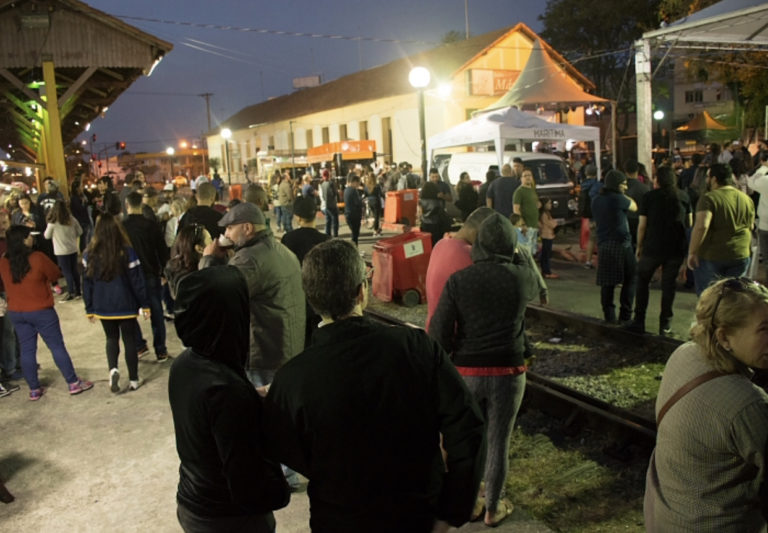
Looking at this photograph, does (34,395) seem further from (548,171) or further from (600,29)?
(600,29)

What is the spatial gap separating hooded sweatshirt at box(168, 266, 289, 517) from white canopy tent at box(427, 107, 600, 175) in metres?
14.6

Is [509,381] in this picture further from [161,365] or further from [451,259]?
[161,365]

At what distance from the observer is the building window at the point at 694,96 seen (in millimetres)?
59062

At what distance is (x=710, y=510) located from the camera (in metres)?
2.17

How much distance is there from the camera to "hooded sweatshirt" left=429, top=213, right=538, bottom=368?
3502 millimetres

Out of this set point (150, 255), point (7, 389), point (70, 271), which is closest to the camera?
point (7, 389)

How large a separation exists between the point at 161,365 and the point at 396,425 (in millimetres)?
6279

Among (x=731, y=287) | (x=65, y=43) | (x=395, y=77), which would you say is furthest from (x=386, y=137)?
(x=731, y=287)

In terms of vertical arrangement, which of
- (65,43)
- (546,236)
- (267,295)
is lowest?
(546,236)

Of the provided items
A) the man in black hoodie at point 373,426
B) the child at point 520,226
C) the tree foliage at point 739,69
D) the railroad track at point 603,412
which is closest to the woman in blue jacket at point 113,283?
the railroad track at point 603,412

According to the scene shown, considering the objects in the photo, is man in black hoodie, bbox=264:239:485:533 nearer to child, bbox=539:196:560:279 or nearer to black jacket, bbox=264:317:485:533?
black jacket, bbox=264:317:485:533

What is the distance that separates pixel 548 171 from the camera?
17.6m

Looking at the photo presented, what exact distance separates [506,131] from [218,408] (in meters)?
15.5

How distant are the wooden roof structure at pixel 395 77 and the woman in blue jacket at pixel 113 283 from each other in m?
29.1
